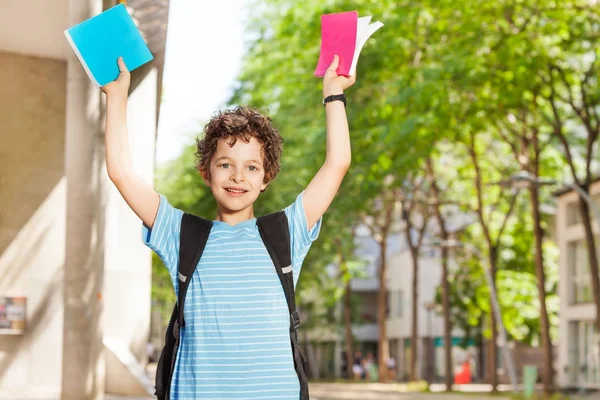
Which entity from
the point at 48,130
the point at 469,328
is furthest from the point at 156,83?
the point at 469,328

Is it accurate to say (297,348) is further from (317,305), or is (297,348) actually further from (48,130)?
(317,305)

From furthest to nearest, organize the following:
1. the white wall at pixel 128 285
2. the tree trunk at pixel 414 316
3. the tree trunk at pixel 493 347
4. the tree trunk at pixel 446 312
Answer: the tree trunk at pixel 414 316, the tree trunk at pixel 446 312, the tree trunk at pixel 493 347, the white wall at pixel 128 285

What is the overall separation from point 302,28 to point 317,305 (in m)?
40.3

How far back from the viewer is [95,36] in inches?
128

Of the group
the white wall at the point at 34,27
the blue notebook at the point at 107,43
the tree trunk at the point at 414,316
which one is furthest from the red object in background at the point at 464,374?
the blue notebook at the point at 107,43

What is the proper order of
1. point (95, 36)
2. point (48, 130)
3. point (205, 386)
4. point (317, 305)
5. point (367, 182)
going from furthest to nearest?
point (317, 305) < point (367, 182) < point (48, 130) < point (95, 36) < point (205, 386)

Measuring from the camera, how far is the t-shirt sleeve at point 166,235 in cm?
320

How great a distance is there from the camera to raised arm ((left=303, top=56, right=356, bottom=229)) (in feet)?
10.9

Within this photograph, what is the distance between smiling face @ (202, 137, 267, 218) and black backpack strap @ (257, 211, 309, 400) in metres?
0.11

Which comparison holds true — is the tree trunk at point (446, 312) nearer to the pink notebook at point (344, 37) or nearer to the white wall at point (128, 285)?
the white wall at point (128, 285)

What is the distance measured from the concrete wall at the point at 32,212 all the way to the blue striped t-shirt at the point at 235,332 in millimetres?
10358

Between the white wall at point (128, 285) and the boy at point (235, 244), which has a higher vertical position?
the white wall at point (128, 285)

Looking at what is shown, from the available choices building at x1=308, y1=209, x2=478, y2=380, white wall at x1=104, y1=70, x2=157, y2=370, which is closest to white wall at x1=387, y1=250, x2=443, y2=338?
building at x1=308, y1=209, x2=478, y2=380

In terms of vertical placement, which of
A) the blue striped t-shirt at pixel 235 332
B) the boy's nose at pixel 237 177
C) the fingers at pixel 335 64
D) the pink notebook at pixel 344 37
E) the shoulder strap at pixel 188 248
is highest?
Answer: the pink notebook at pixel 344 37
